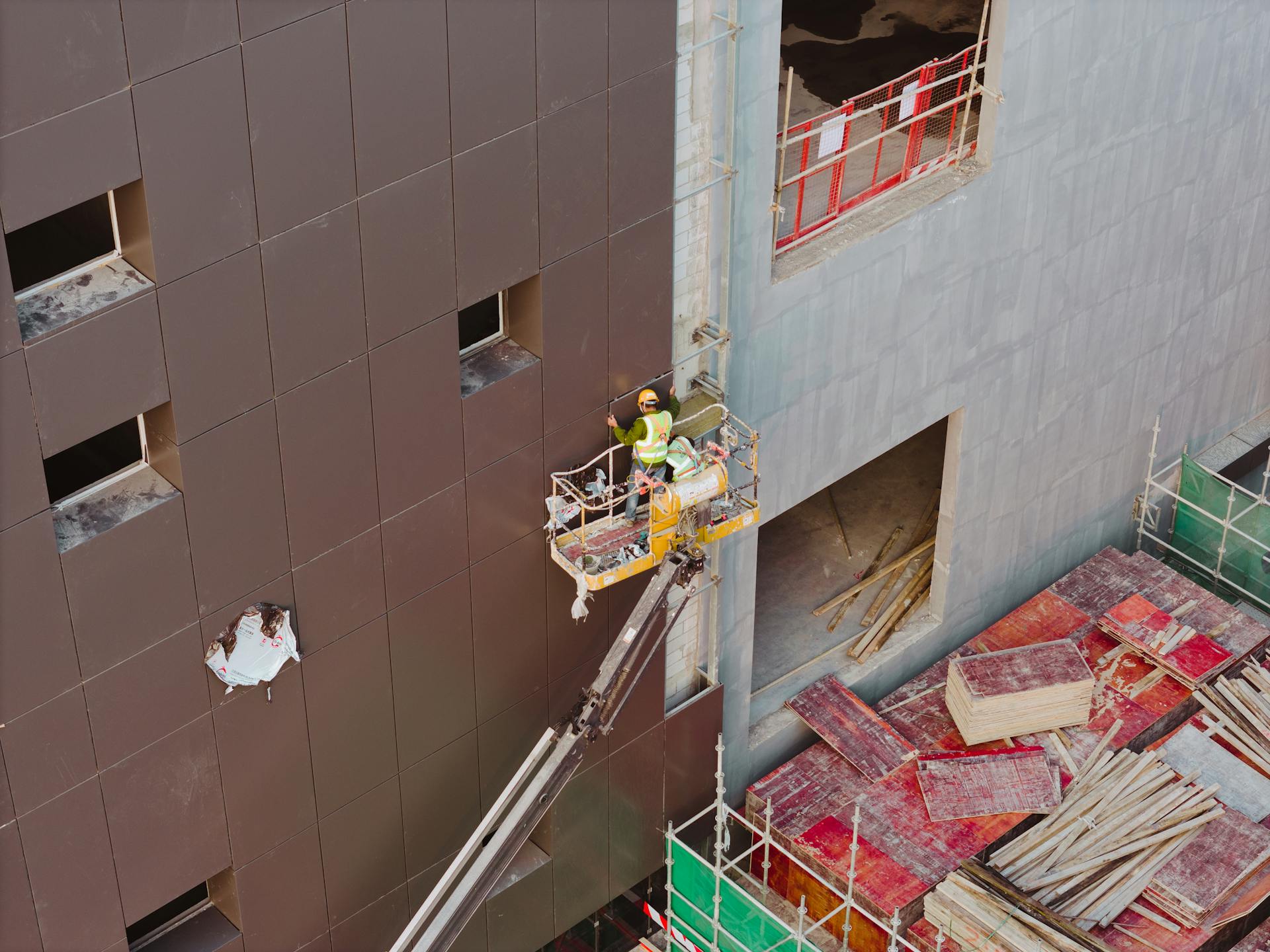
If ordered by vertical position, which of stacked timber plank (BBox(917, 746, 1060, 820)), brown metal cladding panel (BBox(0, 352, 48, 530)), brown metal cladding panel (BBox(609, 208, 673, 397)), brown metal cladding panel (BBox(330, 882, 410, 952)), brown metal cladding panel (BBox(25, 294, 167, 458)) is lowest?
brown metal cladding panel (BBox(330, 882, 410, 952))

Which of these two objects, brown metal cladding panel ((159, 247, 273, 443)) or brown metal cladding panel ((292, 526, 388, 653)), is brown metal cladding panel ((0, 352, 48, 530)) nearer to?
brown metal cladding panel ((159, 247, 273, 443))

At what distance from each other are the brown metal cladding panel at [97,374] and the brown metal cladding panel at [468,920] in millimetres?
9089

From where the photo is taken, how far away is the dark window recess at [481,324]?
72.4 ft

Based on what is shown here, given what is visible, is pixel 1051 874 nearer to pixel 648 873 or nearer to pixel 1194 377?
pixel 648 873

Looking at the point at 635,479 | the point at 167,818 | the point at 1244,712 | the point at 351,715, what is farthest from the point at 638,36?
the point at 1244,712

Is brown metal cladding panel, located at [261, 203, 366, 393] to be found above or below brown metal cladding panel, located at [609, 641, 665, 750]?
above

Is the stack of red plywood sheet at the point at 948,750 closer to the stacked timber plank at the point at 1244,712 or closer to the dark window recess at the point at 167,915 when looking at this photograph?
the stacked timber plank at the point at 1244,712

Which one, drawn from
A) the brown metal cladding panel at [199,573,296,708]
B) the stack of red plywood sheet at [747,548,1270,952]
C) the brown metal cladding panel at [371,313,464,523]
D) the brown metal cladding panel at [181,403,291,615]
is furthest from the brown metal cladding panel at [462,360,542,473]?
the stack of red plywood sheet at [747,548,1270,952]

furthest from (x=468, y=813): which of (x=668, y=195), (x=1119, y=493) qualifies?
(x=1119, y=493)

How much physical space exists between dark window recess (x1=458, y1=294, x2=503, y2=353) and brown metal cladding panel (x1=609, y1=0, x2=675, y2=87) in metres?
3.33

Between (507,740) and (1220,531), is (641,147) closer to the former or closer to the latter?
(507,740)

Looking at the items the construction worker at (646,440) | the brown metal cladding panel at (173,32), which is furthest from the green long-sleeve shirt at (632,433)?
the brown metal cladding panel at (173,32)

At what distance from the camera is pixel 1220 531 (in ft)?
113

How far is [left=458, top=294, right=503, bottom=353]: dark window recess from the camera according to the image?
72.4 feet
